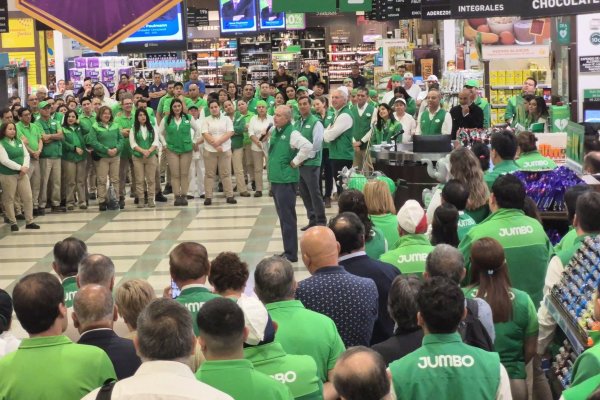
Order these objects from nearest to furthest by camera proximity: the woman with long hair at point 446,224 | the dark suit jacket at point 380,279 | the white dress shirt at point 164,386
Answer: the white dress shirt at point 164,386, the dark suit jacket at point 380,279, the woman with long hair at point 446,224

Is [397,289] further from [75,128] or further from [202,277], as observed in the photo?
[75,128]

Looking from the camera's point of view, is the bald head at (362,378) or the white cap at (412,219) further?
the white cap at (412,219)

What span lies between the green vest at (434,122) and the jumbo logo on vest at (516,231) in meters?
7.44

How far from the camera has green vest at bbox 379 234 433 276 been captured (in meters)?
6.43

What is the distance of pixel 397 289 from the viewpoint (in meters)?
4.69

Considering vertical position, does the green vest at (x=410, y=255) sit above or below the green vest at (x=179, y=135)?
below

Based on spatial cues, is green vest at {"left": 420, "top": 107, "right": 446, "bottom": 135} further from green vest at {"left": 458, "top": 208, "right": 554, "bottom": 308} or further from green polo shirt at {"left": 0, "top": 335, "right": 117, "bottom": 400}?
green polo shirt at {"left": 0, "top": 335, "right": 117, "bottom": 400}

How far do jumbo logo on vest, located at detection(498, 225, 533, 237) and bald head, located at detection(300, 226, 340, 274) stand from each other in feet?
4.42

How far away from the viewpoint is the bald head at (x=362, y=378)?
3623mm

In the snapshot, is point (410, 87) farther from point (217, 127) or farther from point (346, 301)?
point (346, 301)

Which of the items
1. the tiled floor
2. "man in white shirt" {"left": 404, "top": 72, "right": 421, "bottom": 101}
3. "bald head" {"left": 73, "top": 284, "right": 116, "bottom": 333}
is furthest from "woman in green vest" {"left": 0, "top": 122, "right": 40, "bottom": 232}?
"bald head" {"left": 73, "top": 284, "right": 116, "bottom": 333}

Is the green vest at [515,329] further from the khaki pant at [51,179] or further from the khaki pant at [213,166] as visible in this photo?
the khaki pant at [51,179]

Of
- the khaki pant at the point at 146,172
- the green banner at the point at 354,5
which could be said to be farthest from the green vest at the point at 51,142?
the green banner at the point at 354,5

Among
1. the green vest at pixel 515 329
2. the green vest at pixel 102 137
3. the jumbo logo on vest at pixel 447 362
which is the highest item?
the green vest at pixel 102 137
